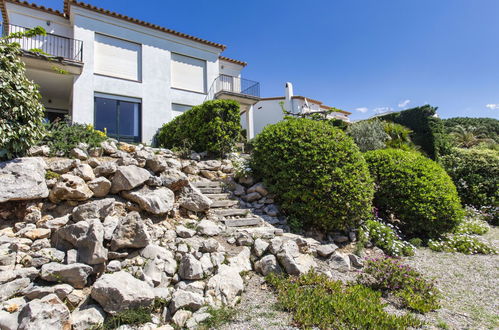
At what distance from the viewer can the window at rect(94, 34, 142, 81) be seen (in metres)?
12.4

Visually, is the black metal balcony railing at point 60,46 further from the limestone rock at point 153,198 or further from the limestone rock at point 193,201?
the limestone rock at point 193,201

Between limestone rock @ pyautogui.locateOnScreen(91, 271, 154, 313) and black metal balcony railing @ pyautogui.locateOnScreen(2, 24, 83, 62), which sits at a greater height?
black metal balcony railing @ pyautogui.locateOnScreen(2, 24, 83, 62)

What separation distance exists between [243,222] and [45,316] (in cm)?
340

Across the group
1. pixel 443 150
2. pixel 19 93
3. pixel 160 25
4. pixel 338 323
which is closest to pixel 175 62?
pixel 160 25

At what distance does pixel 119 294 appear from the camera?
115 inches

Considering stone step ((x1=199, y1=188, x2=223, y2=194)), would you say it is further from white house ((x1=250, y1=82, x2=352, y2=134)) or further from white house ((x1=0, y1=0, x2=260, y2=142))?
white house ((x1=250, y1=82, x2=352, y2=134))

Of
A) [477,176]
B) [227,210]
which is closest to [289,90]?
[477,176]

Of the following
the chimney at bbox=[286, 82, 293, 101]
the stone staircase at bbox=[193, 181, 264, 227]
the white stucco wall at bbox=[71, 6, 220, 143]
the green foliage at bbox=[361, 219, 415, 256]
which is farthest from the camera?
the chimney at bbox=[286, 82, 293, 101]

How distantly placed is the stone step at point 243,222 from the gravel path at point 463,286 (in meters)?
3.02

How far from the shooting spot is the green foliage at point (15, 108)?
4.32 meters

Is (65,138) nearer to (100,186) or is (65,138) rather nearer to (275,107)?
(100,186)

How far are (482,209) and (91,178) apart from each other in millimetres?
11393

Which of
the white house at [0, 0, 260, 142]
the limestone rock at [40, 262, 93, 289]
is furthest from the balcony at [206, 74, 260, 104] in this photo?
the limestone rock at [40, 262, 93, 289]

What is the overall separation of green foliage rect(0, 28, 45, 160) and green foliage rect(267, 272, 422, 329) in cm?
458
